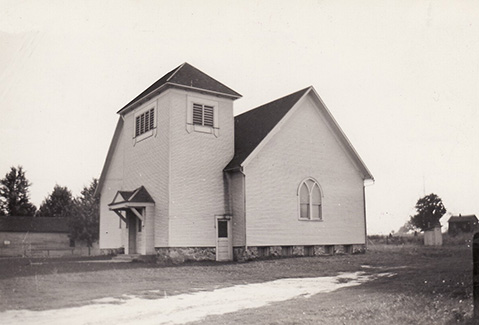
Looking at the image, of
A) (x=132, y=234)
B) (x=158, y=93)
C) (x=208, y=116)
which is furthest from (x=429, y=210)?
(x=158, y=93)

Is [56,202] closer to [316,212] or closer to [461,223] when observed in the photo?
[316,212]

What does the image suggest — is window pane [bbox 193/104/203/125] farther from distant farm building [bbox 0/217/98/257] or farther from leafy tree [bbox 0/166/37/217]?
distant farm building [bbox 0/217/98/257]

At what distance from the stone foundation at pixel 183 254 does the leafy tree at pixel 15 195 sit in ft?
62.6

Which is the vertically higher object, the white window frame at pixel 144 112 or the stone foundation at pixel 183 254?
the white window frame at pixel 144 112

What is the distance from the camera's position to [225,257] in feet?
78.2

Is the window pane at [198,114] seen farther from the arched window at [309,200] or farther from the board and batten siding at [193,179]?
the arched window at [309,200]

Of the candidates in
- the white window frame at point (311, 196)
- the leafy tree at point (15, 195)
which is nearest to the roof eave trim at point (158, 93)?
the white window frame at point (311, 196)

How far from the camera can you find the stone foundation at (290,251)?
23.3 m

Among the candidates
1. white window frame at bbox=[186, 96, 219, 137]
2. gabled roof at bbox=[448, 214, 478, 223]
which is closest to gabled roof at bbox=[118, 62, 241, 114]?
white window frame at bbox=[186, 96, 219, 137]

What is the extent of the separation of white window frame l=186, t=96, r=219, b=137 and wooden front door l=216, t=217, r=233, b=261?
173 inches

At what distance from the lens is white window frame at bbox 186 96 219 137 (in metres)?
23.9

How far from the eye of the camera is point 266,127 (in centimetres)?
2512

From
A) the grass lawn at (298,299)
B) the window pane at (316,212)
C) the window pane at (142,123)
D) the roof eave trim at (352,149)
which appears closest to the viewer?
the grass lawn at (298,299)

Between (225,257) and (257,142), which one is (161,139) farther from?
(225,257)
